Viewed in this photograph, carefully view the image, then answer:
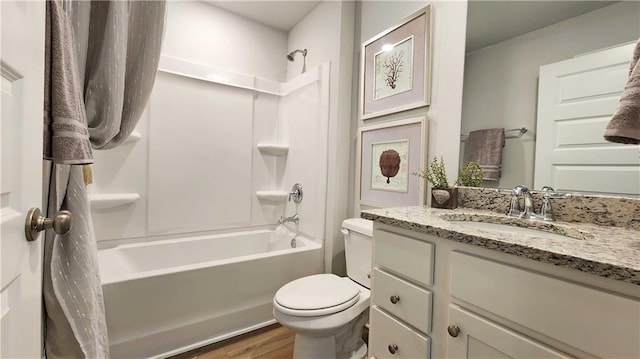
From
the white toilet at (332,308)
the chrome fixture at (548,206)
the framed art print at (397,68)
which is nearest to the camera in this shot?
the chrome fixture at (548,206)

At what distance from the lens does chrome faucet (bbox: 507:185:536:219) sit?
1.06m

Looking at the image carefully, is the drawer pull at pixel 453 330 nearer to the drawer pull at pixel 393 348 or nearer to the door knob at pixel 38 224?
the drawer pull at pixel 393 348

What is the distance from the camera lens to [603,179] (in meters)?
0.98

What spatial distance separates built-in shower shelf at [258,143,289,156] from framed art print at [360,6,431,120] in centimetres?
91

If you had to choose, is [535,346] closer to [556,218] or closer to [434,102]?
[556,218]

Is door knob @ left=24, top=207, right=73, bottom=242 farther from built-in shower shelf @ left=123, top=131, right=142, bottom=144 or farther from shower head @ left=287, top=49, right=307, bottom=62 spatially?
shower head @ left=287, top=49, right=307, bottom=62

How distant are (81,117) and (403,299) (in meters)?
1.18

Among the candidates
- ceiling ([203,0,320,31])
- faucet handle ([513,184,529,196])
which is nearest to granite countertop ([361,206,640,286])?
faucet handle ([513,184,529,196])

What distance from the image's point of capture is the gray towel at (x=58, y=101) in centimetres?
66

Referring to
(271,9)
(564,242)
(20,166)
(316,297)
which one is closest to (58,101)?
(20,166)

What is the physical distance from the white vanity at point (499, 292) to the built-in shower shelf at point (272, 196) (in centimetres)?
155

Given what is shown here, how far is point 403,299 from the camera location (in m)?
0.98

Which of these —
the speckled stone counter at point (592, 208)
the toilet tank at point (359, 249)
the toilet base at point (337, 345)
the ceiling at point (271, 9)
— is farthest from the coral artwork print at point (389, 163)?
the ceiling at point (271, 9)

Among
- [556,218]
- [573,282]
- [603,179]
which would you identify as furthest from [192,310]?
[603,179]
